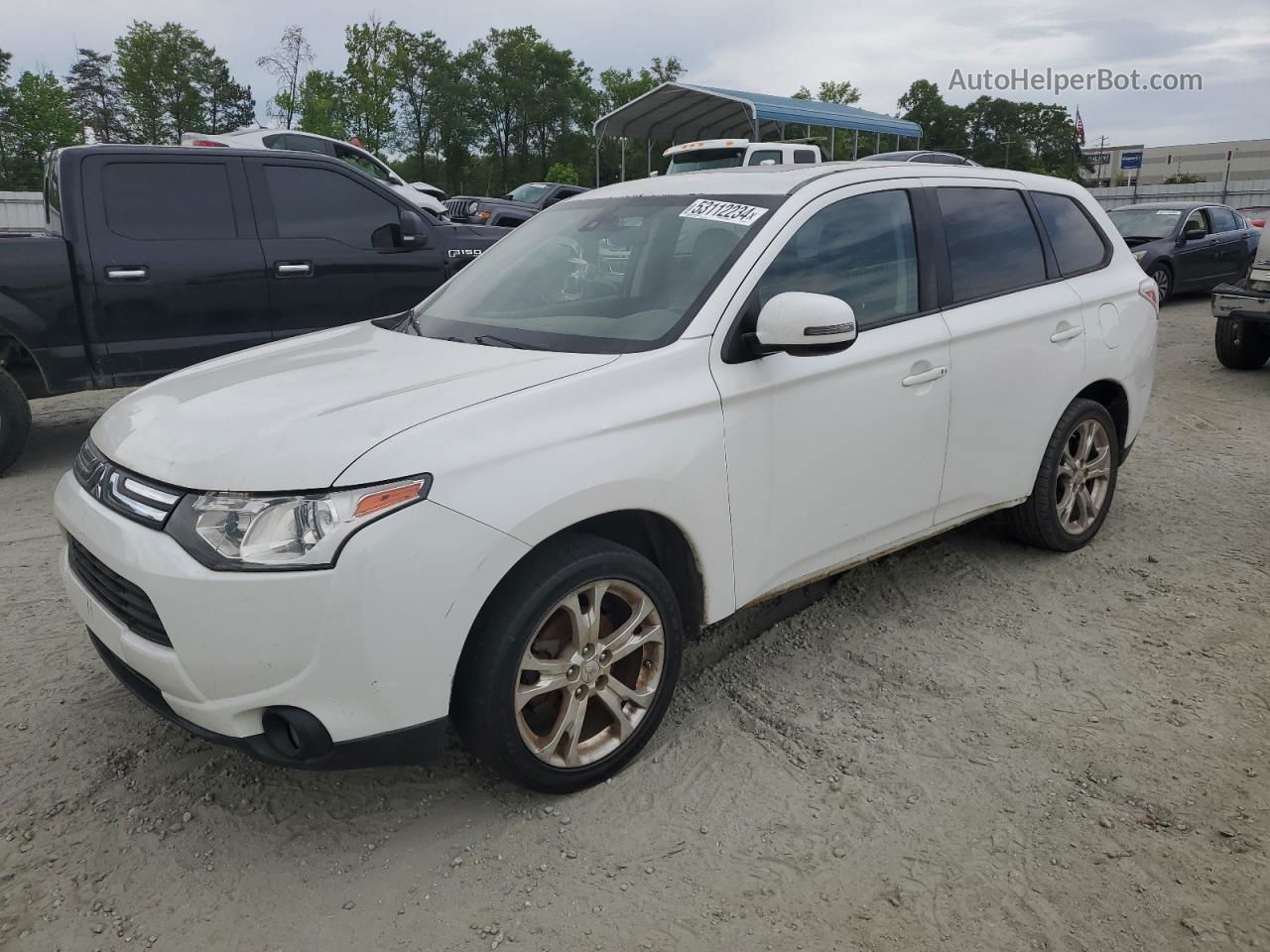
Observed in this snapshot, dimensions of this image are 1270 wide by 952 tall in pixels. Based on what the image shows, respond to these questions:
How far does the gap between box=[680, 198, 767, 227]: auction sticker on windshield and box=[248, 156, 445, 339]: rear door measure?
3.99 meters

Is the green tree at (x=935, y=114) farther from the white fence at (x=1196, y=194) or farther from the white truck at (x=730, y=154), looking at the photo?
the white truck at (x=730, y=154)

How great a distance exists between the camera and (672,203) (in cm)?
345

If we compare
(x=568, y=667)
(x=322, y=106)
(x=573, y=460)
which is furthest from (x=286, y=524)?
(x=322, y=106)

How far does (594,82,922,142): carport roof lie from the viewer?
21.0 metres

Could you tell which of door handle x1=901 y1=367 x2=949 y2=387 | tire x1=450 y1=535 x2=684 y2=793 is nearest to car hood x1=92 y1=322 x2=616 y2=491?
tire x1=450 y1=535 x2=684 y2=793

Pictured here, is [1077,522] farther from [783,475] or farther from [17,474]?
[17,474]

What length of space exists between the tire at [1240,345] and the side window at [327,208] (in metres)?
7.69

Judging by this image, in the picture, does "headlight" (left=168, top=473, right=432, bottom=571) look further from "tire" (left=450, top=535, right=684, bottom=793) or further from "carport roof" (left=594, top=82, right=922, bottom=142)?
"carport roof" (left=594, top=82, right=922, bottom=142)

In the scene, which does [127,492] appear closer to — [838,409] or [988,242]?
[838,409]

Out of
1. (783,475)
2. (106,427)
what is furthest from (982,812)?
(106,427)

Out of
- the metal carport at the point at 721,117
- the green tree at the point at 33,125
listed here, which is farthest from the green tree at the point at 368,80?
the metal carport at the point at 721,117

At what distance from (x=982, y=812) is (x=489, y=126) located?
206 feet

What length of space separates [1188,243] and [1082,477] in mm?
10791

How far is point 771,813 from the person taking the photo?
2.68m
